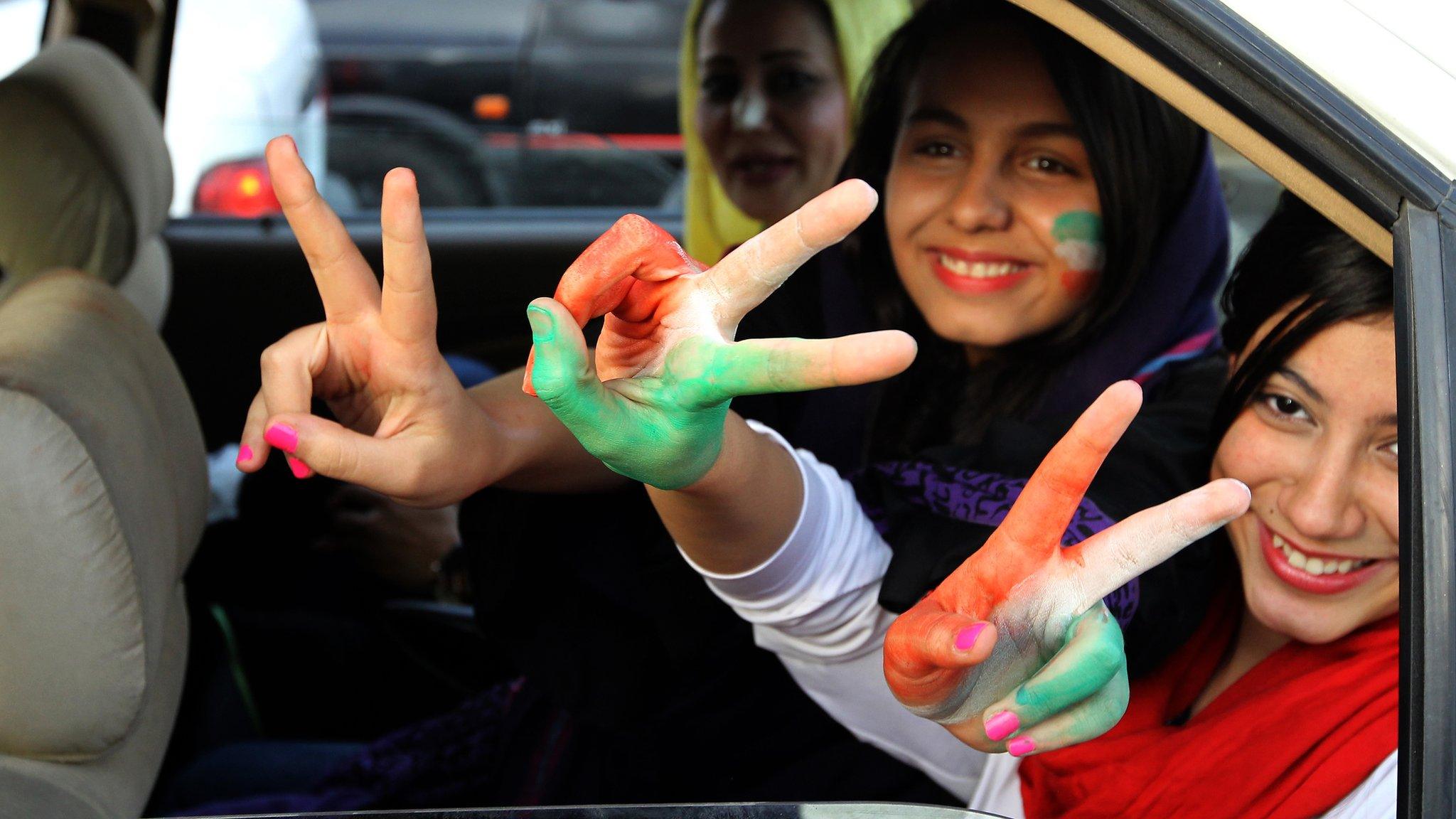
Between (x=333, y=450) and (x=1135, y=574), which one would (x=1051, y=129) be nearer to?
(x=1135, y=574)

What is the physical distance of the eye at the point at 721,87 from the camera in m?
2.58

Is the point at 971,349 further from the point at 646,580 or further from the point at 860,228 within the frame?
the point at 646,580

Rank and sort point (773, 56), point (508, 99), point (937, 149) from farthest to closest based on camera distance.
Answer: point (508, 99) < point (773, 56) < point (937, 149)

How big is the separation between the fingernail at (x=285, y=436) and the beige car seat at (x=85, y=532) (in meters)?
0.21

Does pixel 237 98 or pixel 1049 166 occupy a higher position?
pixel 1049 166

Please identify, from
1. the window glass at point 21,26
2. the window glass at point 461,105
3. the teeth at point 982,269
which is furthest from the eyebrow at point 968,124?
the window glass at point 461,105

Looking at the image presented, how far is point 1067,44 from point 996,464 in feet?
1.69

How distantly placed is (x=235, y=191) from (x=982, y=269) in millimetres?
2383

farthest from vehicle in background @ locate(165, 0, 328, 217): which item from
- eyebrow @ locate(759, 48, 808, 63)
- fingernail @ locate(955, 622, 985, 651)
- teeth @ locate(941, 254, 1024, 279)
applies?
fingernail @ locate(955, 622, 985, 651)

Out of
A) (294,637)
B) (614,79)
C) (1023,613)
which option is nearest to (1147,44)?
(1023,613)

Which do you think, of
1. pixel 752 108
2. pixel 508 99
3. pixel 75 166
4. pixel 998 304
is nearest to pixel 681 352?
pixel 998 304

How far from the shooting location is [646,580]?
1365 mm

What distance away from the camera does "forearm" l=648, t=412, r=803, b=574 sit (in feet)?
3.40

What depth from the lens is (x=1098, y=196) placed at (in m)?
1.46
